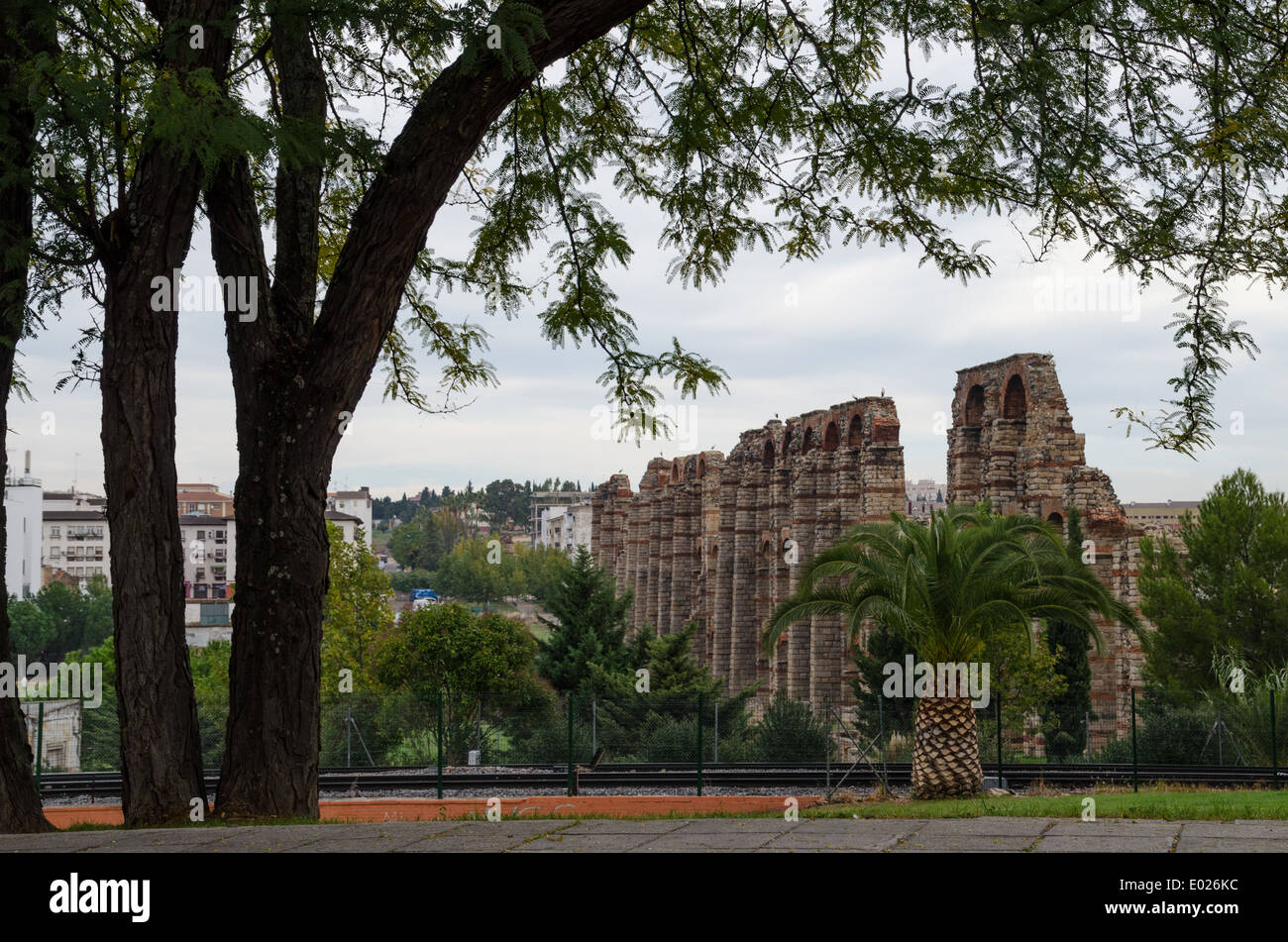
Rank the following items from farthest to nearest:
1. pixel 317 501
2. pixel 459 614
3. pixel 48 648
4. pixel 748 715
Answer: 1. pixel 48 648
2. pixel 459 614
3. pixel 748 715
4. pixel 317 501

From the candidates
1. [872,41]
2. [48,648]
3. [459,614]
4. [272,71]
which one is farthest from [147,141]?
[48,648]

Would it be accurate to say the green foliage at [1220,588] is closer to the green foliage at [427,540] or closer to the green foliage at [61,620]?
the green foliage at [61,620]

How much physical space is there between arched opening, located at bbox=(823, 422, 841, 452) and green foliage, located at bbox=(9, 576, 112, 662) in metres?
50.3

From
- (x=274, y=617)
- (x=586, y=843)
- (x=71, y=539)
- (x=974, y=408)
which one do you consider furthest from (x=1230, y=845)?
(x=71, y=539)

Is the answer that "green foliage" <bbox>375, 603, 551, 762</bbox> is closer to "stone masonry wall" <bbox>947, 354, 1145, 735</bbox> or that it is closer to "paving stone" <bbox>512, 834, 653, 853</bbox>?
"stone masonry wall" <bbox>947, 354, 1145, 735</bbox>

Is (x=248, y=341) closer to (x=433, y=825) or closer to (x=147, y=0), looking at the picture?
(x=147, y=0)

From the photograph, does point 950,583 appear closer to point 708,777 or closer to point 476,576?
point 708,777

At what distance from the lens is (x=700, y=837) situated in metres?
5.86

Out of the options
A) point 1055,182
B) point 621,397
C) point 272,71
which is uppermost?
point 272,71

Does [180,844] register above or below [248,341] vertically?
below

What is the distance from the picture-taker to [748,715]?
74.2 feet

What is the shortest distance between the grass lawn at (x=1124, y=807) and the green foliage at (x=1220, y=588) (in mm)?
10831

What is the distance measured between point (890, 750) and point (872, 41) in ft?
42.6

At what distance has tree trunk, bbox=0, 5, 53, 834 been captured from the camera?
7.72 meters
